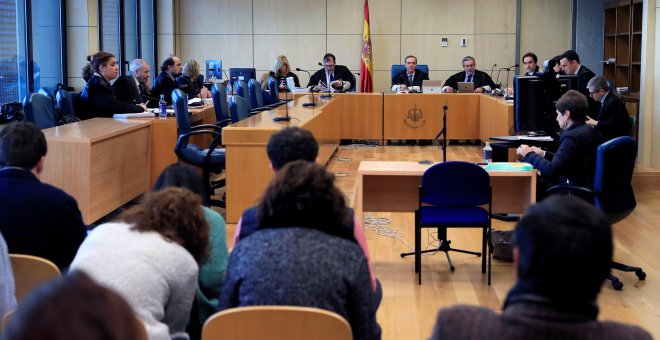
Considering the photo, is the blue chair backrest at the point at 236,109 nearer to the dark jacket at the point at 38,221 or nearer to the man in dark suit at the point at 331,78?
the man in dark suit at the point at 331,78

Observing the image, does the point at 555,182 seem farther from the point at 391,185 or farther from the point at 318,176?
the point at 318,176

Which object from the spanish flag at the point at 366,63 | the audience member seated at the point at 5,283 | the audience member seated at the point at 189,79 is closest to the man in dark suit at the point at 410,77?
the spanish flag at the point at 366,63

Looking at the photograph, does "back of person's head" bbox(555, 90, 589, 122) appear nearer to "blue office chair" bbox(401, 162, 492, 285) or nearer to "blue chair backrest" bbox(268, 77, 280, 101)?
"blue office chair" bbox(401, 162, 492, 285)

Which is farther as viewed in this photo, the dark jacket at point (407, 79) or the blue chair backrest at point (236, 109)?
the dark jacket at point (407, 79)

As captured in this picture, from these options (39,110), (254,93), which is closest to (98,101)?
(39,110)

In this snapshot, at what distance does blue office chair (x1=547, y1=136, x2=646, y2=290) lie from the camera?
16.7ft

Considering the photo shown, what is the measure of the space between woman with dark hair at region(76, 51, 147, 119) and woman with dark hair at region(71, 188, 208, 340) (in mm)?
5247

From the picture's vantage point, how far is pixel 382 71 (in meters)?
14.8

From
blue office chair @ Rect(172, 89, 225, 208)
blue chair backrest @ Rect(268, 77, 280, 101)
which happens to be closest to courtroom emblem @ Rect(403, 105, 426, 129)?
blue chair backrest @ Rect(268, 77, 280, 101)

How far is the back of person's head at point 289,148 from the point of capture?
11.4 ft

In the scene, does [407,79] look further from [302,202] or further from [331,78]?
[302,202]

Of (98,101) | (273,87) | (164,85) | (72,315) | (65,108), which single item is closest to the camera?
(72,315)

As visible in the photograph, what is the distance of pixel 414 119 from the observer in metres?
12.2

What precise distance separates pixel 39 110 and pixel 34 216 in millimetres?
3485
